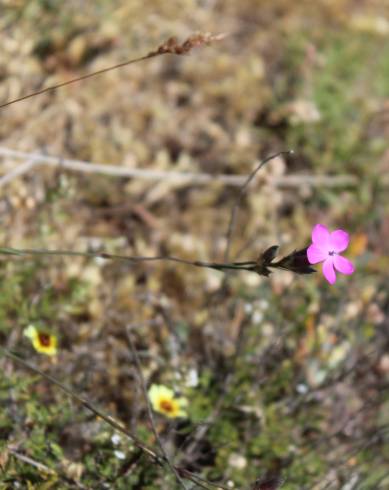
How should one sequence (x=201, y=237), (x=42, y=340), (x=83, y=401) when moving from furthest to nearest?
(x=201, y=237), (x=42, y=340), (x=83, y=401)

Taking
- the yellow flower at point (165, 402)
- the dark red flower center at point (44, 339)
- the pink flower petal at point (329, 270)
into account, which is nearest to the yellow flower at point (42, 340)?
the dark red flower center at point (44, 339)

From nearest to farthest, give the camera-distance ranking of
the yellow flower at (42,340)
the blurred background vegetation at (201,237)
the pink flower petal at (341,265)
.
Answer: the pink flower petal at (341,265)
the yellow flower at (42,340)
the blurred background vegetation at (201,237)

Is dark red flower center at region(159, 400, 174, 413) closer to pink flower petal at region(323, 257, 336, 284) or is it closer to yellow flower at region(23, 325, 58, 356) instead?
yellow flower at region(23, 325, 58, 356)

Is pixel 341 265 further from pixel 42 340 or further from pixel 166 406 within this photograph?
pixel 42 340

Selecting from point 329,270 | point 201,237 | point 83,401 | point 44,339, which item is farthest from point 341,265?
point 201,237

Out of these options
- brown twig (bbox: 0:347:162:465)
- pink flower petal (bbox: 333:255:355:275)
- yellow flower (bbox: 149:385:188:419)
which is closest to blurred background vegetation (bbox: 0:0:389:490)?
yellow flower (bbox: 149:385:188:419)

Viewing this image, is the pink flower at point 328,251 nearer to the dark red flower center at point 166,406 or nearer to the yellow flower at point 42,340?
the dark red flower center at point 166,406

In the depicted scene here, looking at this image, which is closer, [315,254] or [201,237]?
[315,254]
